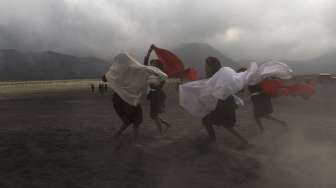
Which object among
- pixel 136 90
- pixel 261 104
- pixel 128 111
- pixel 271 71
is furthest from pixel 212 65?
pixel 261 104

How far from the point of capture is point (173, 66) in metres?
12.1

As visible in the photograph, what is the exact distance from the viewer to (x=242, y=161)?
30.8ft

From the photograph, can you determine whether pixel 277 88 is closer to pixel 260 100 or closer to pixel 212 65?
pixel 260 100

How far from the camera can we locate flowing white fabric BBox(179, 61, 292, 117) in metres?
10.4

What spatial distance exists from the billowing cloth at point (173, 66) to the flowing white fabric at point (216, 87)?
0.74 m

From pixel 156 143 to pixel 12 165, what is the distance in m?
3.23

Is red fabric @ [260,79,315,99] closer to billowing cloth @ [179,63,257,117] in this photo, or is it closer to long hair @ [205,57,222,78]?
billowing cloth @ [179,63,257,117]

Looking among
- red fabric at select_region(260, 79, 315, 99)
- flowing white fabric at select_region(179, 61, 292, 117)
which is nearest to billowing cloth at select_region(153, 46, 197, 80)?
flowing white fabric at select_region(179, 61, 292, 117)

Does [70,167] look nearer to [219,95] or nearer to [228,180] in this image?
[228,180]

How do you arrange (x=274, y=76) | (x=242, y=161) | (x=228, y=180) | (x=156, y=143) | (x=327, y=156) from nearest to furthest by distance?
(x=228, y=180) → (x=242, y=161) → (x=327, y=156) → (x=156, y=143) → (x=274, y=76)

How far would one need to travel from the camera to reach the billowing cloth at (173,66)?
39.0 feet

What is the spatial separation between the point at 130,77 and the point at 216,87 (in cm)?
176

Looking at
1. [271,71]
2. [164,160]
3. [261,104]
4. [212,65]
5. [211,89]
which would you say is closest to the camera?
[164,160]

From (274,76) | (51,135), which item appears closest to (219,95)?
(274,76)
